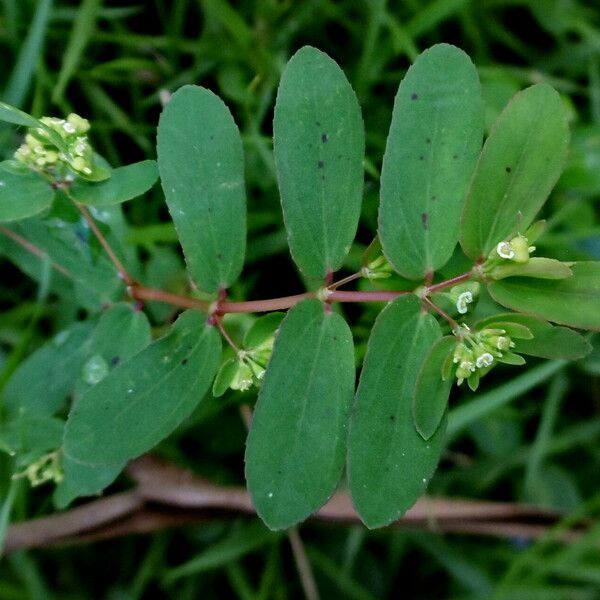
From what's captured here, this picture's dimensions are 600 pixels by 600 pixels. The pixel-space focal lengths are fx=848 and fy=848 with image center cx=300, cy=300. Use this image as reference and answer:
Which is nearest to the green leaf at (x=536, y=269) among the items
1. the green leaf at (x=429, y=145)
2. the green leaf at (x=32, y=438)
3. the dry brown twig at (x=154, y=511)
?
the green leaf at (x=429, y=145)

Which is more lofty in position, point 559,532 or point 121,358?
point 121,358

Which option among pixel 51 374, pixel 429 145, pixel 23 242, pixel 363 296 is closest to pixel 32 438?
pixel 51 374

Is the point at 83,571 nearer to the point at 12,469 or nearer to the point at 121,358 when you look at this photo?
the point at 12,469

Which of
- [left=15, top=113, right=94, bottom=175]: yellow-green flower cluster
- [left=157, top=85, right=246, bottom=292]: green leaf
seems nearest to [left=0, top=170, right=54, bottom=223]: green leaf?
[left=15, top=113, right=94, bottom=175]: yellow-green flower cluster

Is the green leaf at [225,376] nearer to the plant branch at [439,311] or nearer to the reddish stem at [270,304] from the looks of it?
the reddish stem at [270,304]

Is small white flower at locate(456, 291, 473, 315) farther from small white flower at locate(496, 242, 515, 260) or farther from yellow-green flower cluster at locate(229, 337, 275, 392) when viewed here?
yellow-green flower cluster at locate(229, 337, 275, 392)

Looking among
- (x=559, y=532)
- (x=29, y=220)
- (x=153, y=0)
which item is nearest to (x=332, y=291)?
(x=29, y=220)

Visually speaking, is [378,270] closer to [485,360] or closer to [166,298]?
[485,360]
